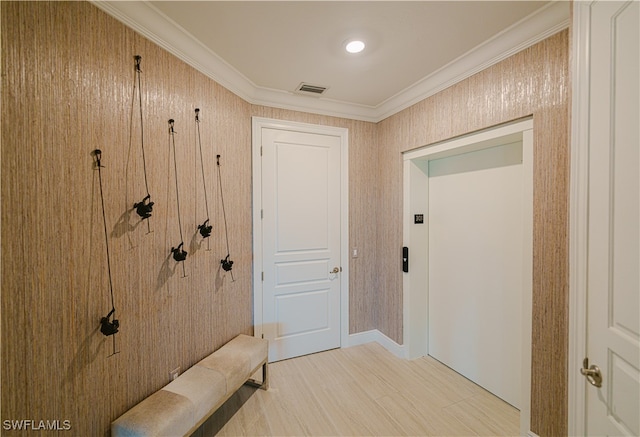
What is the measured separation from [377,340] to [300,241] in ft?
4.91

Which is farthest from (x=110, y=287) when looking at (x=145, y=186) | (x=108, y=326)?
(x=145, y=186)

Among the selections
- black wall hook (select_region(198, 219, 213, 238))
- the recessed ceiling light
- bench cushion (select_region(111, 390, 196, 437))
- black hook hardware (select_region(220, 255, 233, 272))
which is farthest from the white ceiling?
bench cushion (select_region(111, 390, 196, 437))

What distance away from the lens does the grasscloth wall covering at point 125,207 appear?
109cm

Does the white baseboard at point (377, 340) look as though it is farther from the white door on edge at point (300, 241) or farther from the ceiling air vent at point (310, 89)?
the ceiling air vent at point (310, 89)

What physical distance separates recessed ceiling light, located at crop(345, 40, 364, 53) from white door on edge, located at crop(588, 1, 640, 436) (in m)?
1.16

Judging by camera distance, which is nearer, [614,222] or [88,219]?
[614,222]

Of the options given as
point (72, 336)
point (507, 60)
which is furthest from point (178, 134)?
point (507, 60)

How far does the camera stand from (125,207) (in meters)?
1.47

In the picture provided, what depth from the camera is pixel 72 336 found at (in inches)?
48.8

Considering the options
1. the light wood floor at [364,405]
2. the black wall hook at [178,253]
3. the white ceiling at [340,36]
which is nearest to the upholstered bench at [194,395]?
the light wood floor at [364,405]

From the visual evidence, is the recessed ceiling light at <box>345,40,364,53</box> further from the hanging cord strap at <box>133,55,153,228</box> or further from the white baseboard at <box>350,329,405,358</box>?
the white baseboard at <box>350,329,405,358</box>

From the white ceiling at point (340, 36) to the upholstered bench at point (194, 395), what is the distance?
2096 millimetres

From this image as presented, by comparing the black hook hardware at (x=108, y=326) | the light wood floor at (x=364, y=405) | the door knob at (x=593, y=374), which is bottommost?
the light wood floor at (x=364, y=405)

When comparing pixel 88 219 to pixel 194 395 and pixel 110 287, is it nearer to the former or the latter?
pixel 110 287
